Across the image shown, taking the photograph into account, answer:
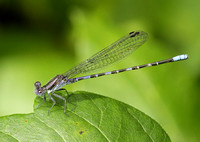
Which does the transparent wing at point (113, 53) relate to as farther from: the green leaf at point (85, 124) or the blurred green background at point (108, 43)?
the green leaf at point (85, 124)

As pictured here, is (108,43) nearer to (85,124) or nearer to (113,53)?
(113,53)

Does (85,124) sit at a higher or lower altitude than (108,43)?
lower

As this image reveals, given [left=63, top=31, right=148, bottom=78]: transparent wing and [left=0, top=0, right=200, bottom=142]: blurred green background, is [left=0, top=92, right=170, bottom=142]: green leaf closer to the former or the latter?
[left=63, top=31, right=148, bottom=78]: transparent wing

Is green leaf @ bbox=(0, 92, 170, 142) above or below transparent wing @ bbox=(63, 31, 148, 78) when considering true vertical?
below

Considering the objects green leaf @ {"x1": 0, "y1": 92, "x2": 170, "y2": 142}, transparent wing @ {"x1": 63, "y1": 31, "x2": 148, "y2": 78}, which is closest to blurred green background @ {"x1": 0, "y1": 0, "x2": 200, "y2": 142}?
transparent wing @ {"x1": 63, "y1": 31, "x2": 148, "y2": 78}

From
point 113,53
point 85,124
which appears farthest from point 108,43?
point 85,124

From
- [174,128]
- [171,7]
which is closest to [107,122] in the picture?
[174,128]
